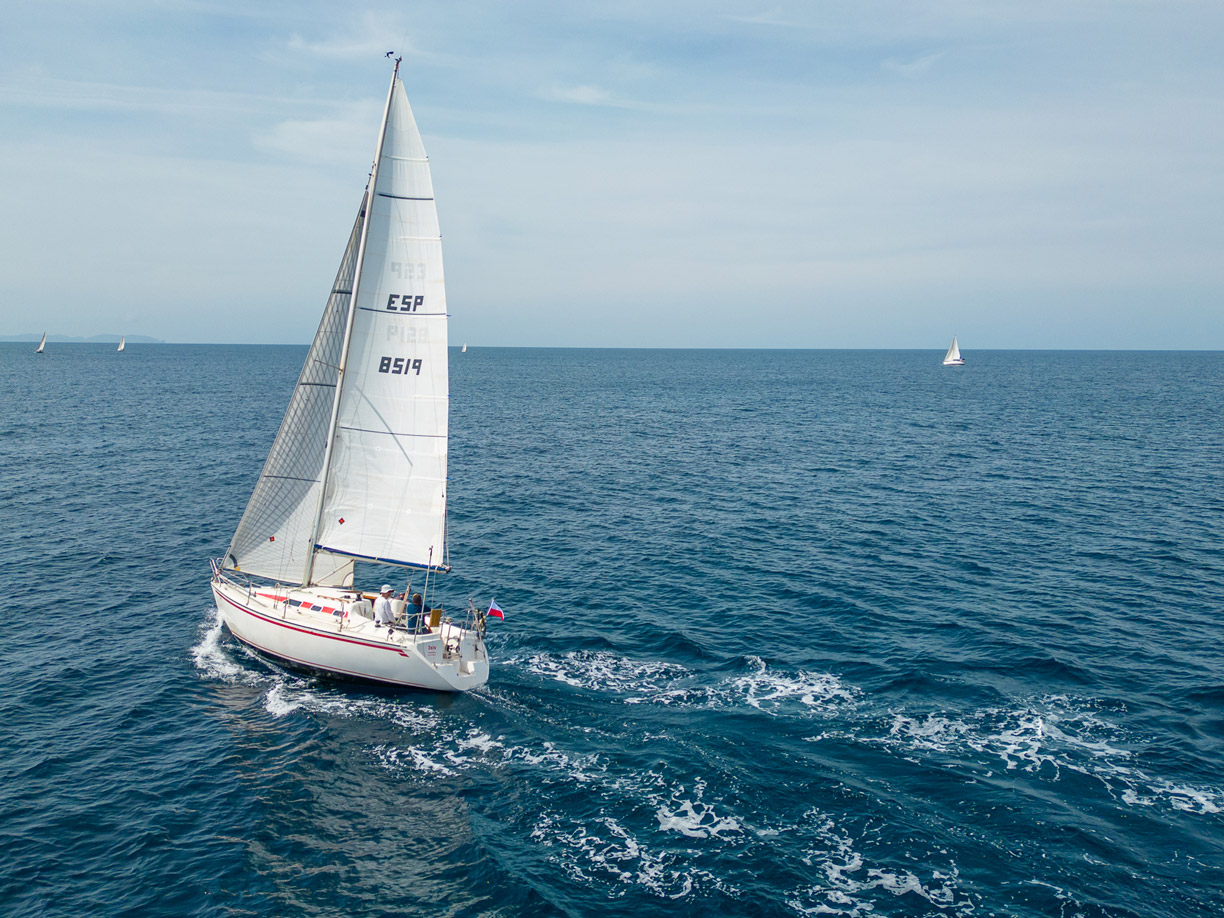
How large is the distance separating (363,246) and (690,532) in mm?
30056

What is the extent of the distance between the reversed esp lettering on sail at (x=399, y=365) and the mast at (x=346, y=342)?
1577mm

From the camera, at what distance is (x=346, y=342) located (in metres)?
32.3

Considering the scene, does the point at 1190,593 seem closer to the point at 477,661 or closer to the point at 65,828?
the point at 477,661

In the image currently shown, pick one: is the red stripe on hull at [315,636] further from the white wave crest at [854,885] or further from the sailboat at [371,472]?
the white wave crest at [854,885]

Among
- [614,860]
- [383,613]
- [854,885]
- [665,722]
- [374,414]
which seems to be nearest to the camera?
[854,885]

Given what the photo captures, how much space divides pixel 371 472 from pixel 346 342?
226 inches

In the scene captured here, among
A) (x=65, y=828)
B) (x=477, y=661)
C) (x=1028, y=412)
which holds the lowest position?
(x=65, y=828)

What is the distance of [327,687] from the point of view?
32.5 metres

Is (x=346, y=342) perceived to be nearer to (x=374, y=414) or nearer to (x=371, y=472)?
(x=374, y=414)

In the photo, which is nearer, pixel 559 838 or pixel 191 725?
pixel 559 838

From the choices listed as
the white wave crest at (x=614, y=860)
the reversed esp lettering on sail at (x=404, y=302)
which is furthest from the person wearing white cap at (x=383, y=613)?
the white wave crest at (x=614, y=860)

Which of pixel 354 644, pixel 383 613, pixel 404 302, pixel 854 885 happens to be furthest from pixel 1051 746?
pixel 404 302

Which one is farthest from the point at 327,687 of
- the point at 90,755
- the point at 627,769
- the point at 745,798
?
the point at 745,798

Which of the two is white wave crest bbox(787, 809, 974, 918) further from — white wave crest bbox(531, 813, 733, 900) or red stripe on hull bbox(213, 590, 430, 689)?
red stripe on hull bbox(213, 590, 430, 689)
